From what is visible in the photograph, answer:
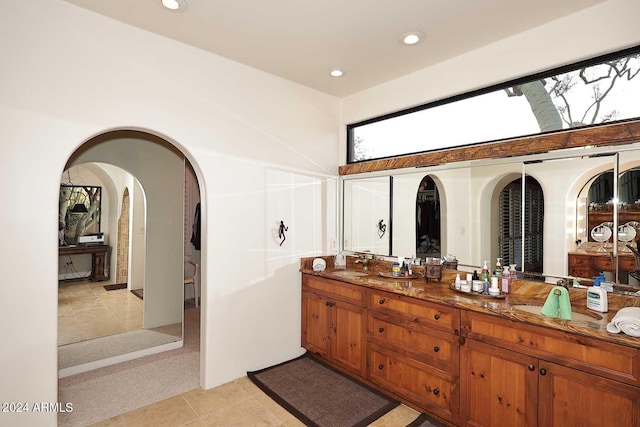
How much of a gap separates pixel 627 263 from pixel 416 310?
135cm

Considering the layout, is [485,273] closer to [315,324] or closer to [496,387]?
[496,387]

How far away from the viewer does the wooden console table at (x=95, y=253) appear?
11.9 ft

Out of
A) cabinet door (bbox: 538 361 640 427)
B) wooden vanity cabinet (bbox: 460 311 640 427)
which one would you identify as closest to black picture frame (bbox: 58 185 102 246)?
wooden vanity cabinet (bbox: 460 311 640 427)

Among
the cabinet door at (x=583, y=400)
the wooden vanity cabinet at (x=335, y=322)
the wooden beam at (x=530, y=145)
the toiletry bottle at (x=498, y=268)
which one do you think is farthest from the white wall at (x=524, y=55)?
the cabinet door at (x=583, y=400)

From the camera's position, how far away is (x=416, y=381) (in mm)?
2484

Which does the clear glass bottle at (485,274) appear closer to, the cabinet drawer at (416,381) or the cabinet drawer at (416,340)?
the cabinet drawer at (416,340)

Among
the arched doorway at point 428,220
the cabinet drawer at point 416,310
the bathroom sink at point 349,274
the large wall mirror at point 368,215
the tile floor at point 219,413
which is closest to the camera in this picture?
the cabinet drawer at point 416,310

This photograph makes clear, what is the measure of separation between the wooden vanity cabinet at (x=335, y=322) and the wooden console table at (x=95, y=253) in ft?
7.49

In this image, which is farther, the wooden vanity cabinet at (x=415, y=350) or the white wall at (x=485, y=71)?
the wooden vanity cabinet at (x=415, y=350)

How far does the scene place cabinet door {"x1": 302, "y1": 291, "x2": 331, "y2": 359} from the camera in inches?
128

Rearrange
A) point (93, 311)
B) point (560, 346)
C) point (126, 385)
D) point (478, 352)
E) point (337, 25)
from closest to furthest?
point (560, 346) < point (478, 352) < point (337, 25) < point (126, 385) < point (93, 311)

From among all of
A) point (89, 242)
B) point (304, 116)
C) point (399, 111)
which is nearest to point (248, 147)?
point (304, 116)

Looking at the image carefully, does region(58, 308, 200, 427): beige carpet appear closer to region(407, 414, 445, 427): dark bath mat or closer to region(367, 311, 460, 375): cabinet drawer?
region(367, 311, 460, 375): cabinet drawer

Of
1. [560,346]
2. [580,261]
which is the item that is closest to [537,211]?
[580,261]
